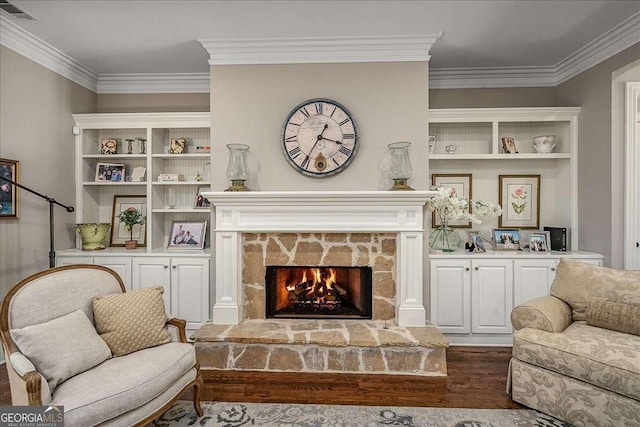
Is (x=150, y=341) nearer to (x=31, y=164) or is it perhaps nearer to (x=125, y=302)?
(x=125, y=302)

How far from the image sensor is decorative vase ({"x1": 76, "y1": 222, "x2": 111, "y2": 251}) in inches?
144

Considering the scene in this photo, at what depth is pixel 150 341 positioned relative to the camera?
2232mm

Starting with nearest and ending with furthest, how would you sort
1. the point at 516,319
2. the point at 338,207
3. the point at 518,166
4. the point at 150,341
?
the point at 150,341 < the point at 516,319 < the point at 338,207 < the point at 518,166

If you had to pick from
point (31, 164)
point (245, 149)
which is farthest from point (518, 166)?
point (31, 164)

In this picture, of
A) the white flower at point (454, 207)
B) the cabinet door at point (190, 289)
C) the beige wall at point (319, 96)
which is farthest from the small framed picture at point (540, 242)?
the cabinet door at point (190, 289)

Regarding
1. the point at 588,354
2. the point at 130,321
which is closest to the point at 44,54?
the point at 130,321

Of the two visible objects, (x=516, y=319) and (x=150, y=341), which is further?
(x=516, y=319)

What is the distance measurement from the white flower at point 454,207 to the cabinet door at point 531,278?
1.85ft

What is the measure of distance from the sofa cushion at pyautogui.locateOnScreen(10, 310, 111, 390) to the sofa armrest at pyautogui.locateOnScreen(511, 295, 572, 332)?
265 cm

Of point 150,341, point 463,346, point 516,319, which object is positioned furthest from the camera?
point 463,346

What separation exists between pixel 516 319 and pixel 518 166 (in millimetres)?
2029

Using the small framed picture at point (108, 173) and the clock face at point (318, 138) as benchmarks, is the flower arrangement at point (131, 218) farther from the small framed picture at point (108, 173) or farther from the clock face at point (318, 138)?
the clock face at point (318, 138)

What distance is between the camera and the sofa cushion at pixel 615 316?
2344 mm

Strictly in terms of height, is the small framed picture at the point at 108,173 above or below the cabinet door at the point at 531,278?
above
